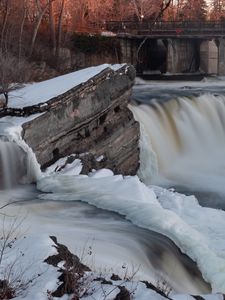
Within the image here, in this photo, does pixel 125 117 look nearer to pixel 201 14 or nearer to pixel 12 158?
pixel 12 158

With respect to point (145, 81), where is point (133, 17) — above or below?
above

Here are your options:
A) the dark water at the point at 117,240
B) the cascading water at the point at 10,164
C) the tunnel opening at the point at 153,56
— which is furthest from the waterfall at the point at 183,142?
the tunnel opening at the point at 153,56

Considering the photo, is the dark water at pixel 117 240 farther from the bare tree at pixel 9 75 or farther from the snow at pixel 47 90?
the bare tree at pixel 9 75

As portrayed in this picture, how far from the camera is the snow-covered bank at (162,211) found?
292 inches

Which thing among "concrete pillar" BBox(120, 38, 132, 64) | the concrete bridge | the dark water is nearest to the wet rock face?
the dark water

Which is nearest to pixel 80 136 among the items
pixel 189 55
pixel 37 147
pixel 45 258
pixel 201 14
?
pixel 37 147

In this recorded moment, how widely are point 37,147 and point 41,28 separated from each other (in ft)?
70.4

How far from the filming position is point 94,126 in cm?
1451

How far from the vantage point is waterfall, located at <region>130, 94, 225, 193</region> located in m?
16.1

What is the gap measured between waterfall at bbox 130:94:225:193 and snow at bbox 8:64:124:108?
3.10 metres

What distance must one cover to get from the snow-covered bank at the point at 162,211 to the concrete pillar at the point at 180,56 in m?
27.7

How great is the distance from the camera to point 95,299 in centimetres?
470

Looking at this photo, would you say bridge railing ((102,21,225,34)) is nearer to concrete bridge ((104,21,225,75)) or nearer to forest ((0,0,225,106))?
concrete bridge ((104,21,225,75))

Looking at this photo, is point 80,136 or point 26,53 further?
point 26,53
